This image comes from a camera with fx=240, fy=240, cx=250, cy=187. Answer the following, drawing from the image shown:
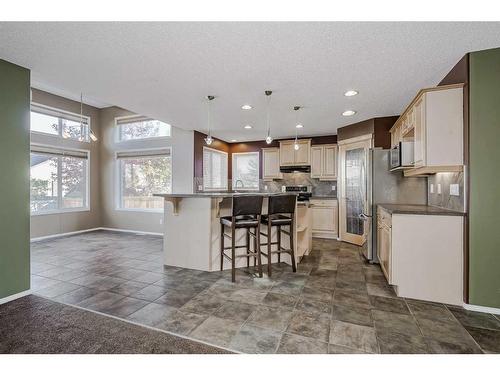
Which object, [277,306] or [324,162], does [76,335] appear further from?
[324,162]

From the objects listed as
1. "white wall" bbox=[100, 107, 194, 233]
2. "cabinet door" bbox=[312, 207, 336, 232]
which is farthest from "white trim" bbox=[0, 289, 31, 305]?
"cabinet door" bbox=[312, 207, 336, 232]

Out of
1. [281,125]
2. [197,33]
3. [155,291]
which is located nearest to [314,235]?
[281,125]

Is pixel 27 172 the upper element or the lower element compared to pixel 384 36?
lower

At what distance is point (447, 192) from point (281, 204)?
77.6 inches

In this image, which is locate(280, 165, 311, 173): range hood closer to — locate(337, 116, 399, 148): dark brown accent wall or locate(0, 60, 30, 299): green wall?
locate(337, 116, 399, 148): dark brown accent wall

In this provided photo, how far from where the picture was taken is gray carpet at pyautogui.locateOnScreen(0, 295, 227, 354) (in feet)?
5.58

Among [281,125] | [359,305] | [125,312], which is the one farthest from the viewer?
[281,125]

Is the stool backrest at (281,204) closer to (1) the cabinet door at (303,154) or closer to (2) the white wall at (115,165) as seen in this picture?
(2) the white wall at (115,165)

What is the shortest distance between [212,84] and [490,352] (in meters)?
3.48

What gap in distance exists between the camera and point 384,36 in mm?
1983

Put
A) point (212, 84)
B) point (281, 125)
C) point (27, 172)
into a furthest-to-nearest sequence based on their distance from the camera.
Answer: point (281, 125)
point (212, 84)
point (27, 172)

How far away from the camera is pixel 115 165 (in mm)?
6270

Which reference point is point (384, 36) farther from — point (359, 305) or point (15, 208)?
point (15, 208)

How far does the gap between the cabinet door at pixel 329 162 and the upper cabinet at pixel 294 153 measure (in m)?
0.38
